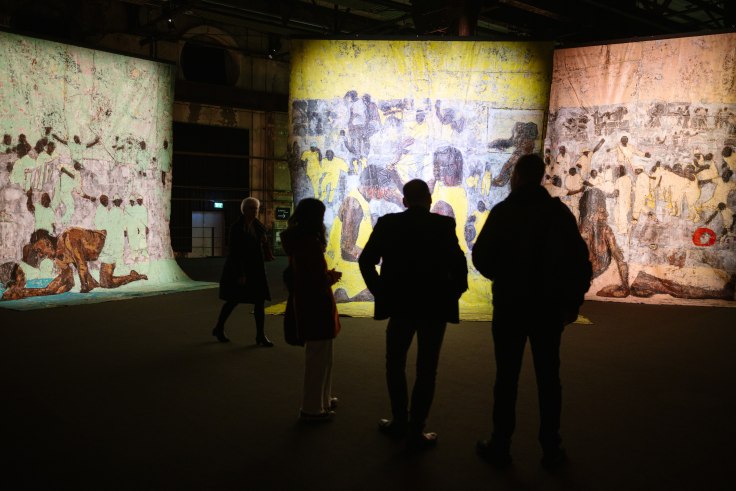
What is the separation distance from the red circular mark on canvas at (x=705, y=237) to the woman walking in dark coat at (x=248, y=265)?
6.73m

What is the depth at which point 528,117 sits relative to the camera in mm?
8328

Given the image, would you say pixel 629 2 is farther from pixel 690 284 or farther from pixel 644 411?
pixel 644 411

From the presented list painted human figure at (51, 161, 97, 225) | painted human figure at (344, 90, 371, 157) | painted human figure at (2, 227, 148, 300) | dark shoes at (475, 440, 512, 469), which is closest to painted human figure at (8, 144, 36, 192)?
painted human figure at (51, 161, 97, 225)

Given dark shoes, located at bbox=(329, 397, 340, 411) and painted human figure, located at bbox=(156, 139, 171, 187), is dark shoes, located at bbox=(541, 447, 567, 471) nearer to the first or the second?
dark shoes, located at bbox=(329, 397, 340, 411)

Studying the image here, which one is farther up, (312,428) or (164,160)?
(164,160)

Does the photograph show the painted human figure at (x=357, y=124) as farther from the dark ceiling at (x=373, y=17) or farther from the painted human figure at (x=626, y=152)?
the painted human figure at (x=626, y=152)

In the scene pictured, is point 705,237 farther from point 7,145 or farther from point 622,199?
point 7,145

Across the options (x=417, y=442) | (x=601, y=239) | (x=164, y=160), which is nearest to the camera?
(x=417, y=442)

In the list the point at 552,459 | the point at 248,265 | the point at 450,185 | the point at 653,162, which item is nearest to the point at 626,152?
the point at 653,162

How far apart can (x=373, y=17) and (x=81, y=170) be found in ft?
35.0

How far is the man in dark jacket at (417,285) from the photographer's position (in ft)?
11.9

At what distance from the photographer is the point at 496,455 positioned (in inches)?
139

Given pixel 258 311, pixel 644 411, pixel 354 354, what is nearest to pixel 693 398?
pixel 644 411

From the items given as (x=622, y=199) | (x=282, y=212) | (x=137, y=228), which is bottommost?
(x=282, y=212)
